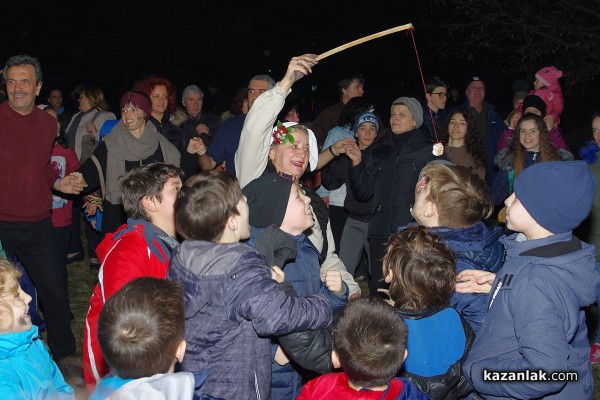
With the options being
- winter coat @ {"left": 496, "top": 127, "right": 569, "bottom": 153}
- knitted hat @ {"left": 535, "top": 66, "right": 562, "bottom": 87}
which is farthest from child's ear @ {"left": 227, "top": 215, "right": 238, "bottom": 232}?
knitted hat @ {"left": 535, "top": 66, "right": 562, "bottom": 87}

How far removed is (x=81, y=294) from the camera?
23.9ft

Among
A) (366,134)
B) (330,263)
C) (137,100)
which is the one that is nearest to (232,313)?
(330,263)

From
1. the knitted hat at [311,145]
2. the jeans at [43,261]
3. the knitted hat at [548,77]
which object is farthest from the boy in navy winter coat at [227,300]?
the knitted hat at [548,77]

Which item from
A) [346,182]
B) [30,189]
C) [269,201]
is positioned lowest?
[346,182]

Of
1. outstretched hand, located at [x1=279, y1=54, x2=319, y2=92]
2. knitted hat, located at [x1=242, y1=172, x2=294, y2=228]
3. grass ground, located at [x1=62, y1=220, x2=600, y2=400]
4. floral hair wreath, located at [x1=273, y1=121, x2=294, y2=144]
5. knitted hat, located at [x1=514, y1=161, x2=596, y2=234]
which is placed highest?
outstretched hand, located at [x1=279, y1=54, x2=319, y2=92]

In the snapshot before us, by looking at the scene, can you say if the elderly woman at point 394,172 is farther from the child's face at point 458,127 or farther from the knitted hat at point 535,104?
the knitted hat at point 535,104

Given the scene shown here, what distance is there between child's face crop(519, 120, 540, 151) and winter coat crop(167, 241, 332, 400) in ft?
13.9

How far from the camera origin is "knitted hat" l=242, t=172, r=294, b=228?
3.29m

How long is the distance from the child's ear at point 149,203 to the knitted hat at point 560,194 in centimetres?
192

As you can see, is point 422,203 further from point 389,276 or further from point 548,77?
point 548,77

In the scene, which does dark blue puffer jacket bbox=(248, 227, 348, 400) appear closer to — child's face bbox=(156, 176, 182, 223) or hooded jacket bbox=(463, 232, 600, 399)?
child's face bbox=(156, 176, 182, 223)

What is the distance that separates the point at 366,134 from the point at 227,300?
4404 millimetres

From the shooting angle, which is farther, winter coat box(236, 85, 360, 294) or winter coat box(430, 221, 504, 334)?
winter coat box(236, 85, 360, 294)

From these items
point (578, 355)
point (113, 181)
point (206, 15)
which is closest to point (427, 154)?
point (113, 181)
